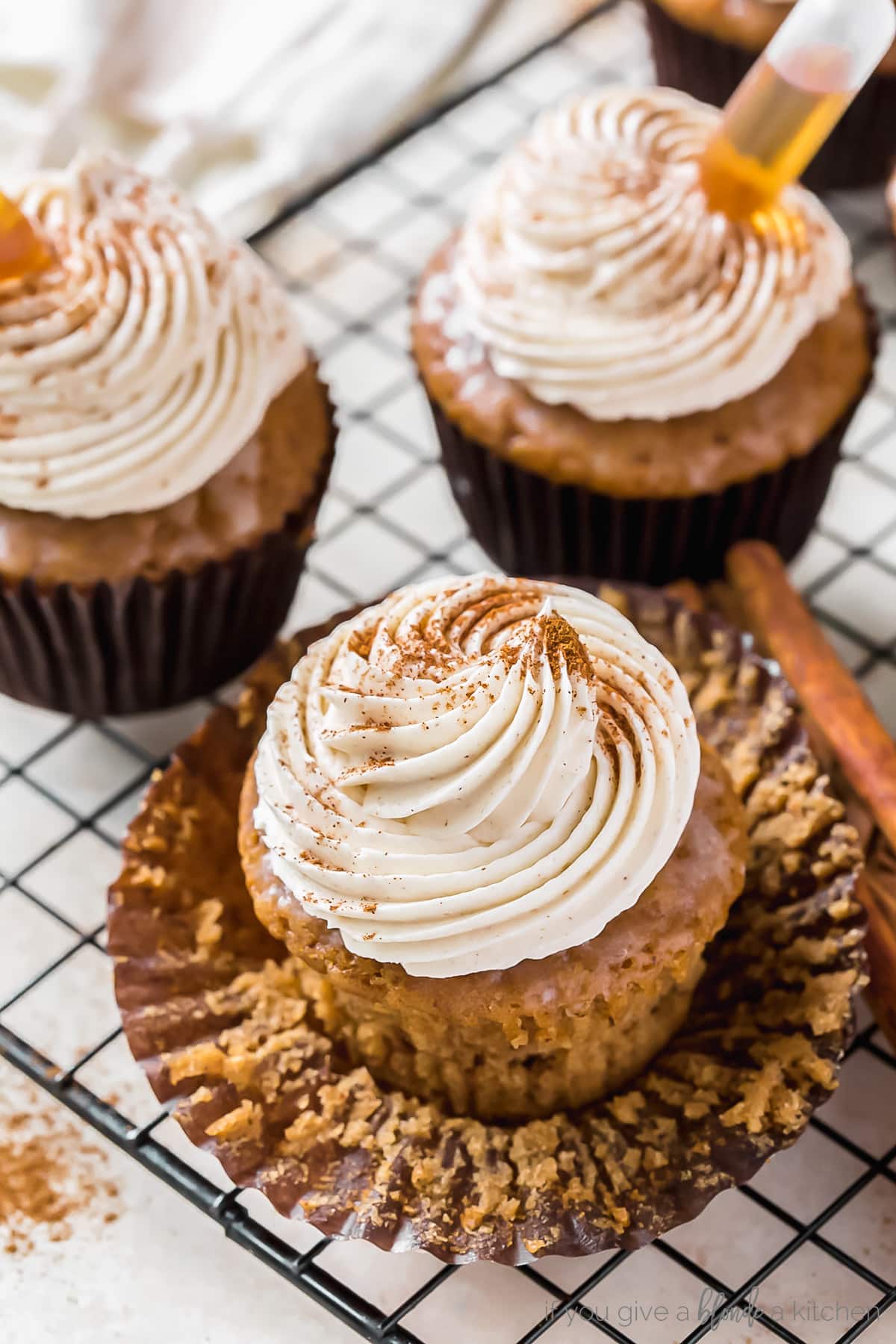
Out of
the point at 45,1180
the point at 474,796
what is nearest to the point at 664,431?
the point at 474,796

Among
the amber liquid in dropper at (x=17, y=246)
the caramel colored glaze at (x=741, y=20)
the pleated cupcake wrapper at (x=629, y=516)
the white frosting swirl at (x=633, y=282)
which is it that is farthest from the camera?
the caramel colored glaze at (x=741, y=20)

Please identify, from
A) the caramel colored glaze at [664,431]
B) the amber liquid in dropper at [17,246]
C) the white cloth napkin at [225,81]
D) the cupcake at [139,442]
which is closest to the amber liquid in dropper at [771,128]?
the caramel colored glaze at [664,431]

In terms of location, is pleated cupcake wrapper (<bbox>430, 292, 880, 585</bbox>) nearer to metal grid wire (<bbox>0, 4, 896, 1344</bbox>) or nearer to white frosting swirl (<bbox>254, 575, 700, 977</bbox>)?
metal grid wire (<bbox>0, 4, 896, 1344</bbox>)

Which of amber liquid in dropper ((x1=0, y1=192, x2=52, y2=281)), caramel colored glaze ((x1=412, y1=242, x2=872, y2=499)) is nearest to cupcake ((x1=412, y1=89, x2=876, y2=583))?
caramel colored glaze ((x1=412, y1=242, x2=872, y2=499))

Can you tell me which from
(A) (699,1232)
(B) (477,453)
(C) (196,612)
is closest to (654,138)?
(B) (477,453)

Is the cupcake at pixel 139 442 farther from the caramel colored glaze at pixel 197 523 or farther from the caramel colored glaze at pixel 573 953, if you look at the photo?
the caramel colored glaze at pixel 573 953

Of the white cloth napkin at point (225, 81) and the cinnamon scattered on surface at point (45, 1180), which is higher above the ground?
the white cloth napkin at point (225, 81)
